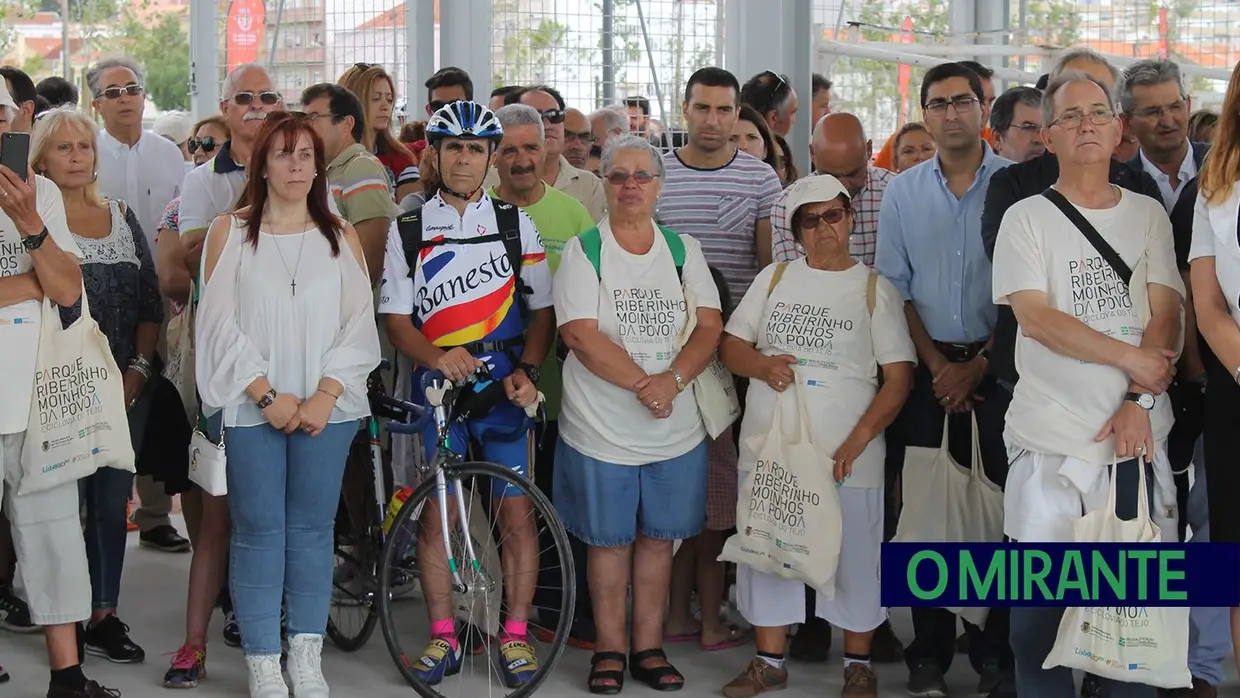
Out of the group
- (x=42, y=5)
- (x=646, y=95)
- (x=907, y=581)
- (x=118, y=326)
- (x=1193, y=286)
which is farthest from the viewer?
(x=42, y=5)

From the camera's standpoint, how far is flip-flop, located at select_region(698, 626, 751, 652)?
15.6ft

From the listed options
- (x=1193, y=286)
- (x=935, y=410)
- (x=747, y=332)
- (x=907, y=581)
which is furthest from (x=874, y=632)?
(x=1193, y=286)

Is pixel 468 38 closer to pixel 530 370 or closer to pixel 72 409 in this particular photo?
pixel 530 370

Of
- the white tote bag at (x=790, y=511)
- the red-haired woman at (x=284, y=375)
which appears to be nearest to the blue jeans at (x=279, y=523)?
the red-haired woman at (x=284, y=375)

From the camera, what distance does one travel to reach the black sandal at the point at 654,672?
432 centimetres

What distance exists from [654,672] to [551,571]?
44 centimetres

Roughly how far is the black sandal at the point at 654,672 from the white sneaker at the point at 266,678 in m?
1.04

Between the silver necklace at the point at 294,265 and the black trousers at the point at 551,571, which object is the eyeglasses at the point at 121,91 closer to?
the silver necklace at the point at 294,265

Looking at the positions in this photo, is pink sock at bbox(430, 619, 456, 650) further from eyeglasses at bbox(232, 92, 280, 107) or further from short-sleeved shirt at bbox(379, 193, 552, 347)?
eyeglasses at bbox(232, 92, 280, 107)

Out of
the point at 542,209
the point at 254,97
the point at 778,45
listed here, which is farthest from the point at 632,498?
the point at 778,45

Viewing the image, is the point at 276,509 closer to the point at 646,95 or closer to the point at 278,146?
the point at 278,146

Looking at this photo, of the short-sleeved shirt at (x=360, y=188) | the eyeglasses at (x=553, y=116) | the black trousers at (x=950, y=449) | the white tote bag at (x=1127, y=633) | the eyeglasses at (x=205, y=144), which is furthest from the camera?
the eyeglasses at (x=205, y=144)

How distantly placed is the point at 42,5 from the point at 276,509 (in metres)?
27.8

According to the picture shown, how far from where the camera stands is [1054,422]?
354cm
